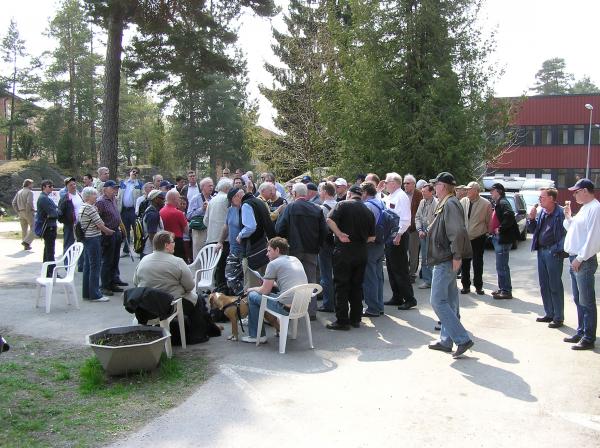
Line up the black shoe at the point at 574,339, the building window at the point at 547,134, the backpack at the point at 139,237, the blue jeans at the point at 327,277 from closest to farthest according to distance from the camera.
A: 1. the black shoe at the point at 574,339
2. the blue jeans at the point at 327,277
3. the backpack at the point at 139,237
4. the building window at the point at 547,134

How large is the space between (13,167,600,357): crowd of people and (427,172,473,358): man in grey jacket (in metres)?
0.01

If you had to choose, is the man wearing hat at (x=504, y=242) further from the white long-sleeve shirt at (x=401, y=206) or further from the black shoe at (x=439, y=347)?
the black shoe at (x=439, y=347)

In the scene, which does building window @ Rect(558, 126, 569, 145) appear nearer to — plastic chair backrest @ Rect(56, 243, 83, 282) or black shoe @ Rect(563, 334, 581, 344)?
black shoe @ Rect(563, 334, 581, 344)

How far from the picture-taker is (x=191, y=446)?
4.16 meters

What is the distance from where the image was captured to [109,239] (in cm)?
971

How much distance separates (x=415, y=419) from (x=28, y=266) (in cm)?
1110

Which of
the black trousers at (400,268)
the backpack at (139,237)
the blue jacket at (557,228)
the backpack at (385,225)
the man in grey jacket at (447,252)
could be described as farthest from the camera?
the backpack at (139,237)

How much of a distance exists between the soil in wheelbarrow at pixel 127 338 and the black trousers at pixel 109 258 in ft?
13.4

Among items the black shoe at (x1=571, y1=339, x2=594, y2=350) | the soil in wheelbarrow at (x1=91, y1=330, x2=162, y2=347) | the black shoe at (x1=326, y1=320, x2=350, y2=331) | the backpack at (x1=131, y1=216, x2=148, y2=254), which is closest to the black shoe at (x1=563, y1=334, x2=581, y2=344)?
the black shoe at (x1=571, y1=339, x2=594, y2=350)

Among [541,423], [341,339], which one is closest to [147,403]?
[341,339]

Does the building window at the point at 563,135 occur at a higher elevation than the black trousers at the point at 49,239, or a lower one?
higher

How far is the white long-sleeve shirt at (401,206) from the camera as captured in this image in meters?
8.98

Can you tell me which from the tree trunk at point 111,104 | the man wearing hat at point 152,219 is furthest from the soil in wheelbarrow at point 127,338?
the tree trunk at point 111,104

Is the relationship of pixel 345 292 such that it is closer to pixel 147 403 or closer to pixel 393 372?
pixel 393 372
